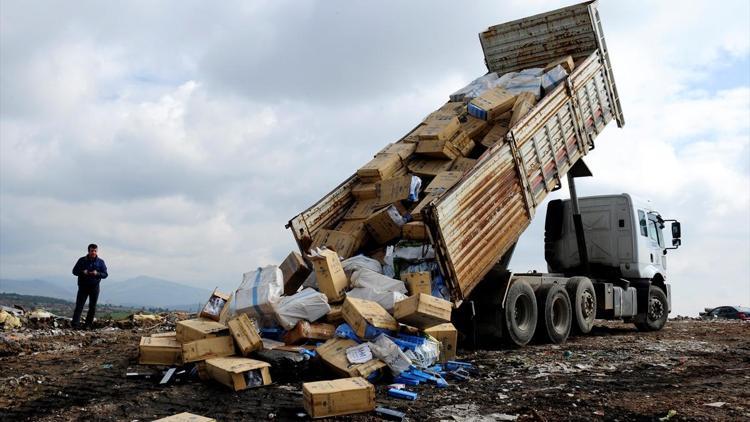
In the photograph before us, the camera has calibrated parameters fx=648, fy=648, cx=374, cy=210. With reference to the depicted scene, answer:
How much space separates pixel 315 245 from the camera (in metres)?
7.98

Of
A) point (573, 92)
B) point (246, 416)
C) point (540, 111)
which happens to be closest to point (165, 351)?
point (246, 416)

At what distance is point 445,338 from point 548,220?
16.9 ft

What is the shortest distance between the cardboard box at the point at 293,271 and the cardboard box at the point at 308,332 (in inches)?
42.3

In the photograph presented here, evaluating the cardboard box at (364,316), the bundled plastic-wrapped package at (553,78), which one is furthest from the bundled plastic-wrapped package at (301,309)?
the bundled plastic-wrapped package at (553,78)

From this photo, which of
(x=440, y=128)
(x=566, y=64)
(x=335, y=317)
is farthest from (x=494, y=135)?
(x=335, y=317)

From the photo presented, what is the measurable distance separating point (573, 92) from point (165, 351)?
6.32 metres

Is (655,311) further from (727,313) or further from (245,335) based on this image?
(727,313)

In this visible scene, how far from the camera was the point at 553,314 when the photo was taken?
8.98 metres

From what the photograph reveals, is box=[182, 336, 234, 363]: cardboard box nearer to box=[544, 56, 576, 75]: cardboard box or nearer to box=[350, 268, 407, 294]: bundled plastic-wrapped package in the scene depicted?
box=[350, 268, 407, 294]: bundled plastic-wrapped package

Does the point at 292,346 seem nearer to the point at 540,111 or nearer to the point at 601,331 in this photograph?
the point at 540,111

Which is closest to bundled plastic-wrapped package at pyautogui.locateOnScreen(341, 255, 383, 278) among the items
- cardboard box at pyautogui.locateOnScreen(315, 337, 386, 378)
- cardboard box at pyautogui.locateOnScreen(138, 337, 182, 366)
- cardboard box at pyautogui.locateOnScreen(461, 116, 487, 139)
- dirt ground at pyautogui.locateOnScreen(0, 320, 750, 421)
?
cardboard box at pyautogui.locateOnScreen(315, 337, 386, 378)

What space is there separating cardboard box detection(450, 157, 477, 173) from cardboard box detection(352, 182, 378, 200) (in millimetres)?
1031

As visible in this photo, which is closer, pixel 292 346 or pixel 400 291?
pixel 292 346

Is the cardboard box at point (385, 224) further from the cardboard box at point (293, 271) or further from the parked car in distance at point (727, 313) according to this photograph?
the parked car in distance at point (727, 313)
